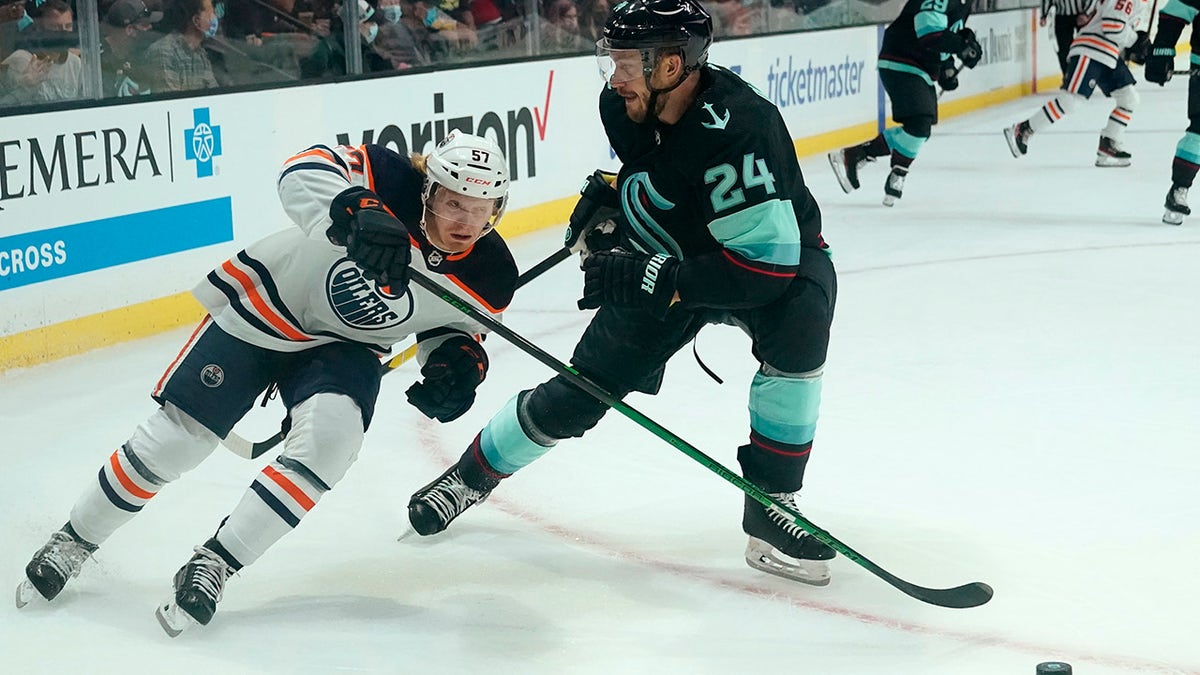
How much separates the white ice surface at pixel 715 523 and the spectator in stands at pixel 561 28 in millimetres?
1907

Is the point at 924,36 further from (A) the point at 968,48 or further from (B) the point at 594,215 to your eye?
(B) the point at 594,215

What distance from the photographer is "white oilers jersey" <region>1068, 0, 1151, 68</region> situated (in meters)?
7.20

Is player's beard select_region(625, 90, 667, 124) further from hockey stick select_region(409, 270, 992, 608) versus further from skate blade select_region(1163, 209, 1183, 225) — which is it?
skate blade select_region(1163, 209, 1183, 225)

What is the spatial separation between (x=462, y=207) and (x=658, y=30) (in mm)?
411

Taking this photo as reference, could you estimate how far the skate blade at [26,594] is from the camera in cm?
248

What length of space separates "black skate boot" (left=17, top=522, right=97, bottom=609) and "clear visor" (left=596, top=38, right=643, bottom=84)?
1.16 meters

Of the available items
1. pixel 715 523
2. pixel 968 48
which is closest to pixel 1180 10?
pixel 968 48

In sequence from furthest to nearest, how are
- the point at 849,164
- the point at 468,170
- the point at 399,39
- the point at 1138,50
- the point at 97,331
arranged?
the point at 1138,50
the point at 849,164
the point at 399,39
the point at 97,331
the point at 468,170

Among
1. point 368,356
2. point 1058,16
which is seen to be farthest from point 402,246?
point 1058,16

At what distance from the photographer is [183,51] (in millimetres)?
4785

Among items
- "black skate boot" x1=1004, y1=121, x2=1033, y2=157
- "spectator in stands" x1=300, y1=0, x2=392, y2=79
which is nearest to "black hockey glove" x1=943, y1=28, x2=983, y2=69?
"black skate boot" x1=1004, y1=121, x2=1033, y2=157

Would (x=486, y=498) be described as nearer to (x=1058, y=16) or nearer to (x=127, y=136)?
(x=127, y=136)

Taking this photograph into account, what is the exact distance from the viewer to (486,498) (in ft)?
9.77

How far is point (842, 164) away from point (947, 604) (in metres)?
4.69
